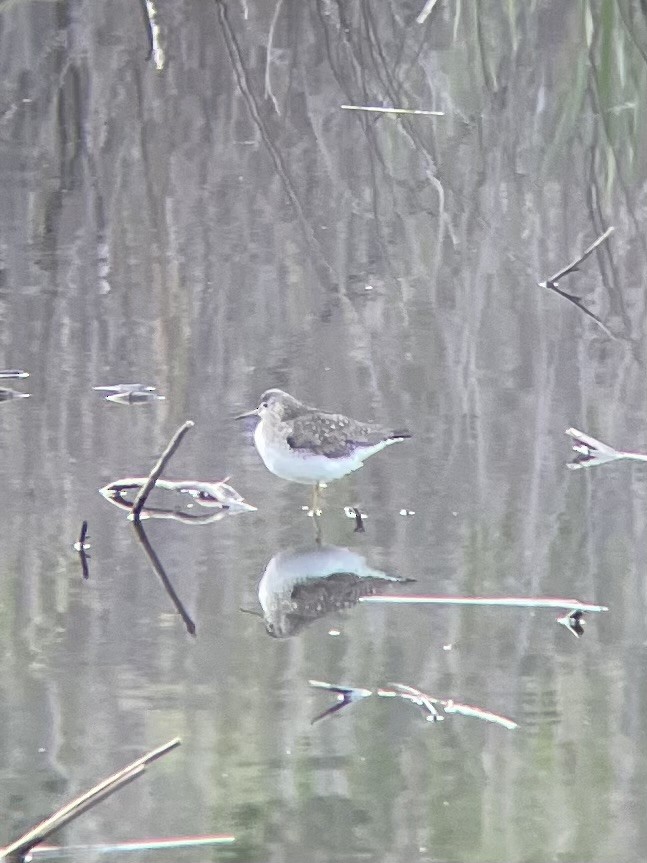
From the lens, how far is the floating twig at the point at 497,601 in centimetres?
479

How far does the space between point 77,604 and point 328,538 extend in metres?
0.78

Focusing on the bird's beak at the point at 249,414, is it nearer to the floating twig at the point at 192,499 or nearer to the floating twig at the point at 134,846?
the floating twig at the point at 192,499

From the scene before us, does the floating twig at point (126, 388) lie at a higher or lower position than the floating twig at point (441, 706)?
higher

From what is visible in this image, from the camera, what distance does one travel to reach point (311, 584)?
4.96 m

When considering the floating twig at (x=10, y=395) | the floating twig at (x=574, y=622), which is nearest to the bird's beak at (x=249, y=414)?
the floating twig at (x=10, y=395)

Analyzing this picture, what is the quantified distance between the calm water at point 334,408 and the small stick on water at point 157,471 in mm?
67

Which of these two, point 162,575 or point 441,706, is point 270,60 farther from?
point 441,706

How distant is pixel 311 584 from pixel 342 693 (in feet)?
2.20

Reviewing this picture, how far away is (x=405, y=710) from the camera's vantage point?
426 centimetres


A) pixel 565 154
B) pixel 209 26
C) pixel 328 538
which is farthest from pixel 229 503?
pixel 209 26

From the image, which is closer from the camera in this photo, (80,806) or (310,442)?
Result: (80,806)

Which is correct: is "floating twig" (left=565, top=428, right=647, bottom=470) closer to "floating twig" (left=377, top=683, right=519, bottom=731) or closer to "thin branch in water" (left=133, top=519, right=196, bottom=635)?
"thin branch in water" (left=133, top=519, right=196, bottom=635)

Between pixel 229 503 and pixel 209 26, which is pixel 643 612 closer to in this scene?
pixel 229 503

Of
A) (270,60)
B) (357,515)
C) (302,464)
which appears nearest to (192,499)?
(302,464)
